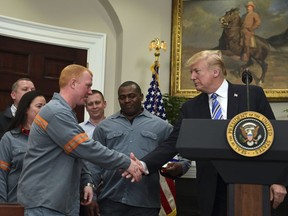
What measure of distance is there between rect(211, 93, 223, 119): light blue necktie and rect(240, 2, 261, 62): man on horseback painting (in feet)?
11.9

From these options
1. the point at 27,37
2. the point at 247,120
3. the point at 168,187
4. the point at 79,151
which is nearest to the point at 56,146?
the point at 79,151

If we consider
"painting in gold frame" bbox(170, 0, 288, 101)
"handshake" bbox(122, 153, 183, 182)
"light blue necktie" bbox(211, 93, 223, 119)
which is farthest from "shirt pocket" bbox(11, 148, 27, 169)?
"painting in gold frame" bbox(170, 0, 288, 101)

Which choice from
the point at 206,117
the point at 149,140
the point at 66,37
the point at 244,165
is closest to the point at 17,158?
the point at 149,140

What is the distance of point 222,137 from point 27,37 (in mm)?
4331

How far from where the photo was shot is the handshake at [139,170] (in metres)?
2.97

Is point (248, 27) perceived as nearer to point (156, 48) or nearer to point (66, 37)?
point (156, 48)

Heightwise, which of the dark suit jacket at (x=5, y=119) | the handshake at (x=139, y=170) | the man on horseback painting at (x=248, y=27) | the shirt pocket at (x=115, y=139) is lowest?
the handshake at (x=139, y=170)

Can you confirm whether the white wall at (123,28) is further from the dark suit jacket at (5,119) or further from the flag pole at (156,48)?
the dark suit jacket at (5,119)

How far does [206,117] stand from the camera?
295 cm

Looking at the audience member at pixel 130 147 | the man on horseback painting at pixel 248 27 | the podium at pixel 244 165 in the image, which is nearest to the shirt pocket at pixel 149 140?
the audience member at pixel 130 147

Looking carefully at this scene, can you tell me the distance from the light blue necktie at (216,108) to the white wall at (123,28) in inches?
139

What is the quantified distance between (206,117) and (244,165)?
0.75 m

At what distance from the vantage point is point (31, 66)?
6191mm

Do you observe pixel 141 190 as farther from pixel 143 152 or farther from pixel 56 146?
pixel 56 146
